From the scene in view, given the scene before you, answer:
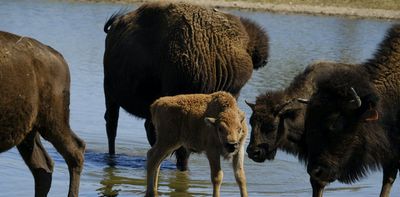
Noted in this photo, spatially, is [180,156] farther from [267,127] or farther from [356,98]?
Result: [356,98]

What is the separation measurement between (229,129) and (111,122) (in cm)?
386

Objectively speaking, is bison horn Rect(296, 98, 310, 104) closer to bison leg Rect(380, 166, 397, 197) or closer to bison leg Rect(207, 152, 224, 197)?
bison leg Rect(207, 152, 224, 197)

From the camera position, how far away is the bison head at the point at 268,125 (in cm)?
992

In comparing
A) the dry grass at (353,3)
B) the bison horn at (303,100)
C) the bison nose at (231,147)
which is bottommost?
the dry grass at (353,3)

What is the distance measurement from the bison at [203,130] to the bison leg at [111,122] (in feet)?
8.51

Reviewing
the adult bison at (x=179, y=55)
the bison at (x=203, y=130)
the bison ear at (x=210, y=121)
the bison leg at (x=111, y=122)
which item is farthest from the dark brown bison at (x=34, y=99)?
the bison leg at (x=111, y=122)

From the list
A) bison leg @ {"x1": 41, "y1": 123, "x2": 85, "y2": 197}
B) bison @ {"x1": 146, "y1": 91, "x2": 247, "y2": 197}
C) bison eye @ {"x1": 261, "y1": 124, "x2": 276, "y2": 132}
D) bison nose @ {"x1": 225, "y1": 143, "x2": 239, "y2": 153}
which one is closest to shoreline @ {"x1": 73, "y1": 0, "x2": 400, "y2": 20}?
bison @ {"x1": 146, "y1": 91, "x2": 247, "y2": 197}

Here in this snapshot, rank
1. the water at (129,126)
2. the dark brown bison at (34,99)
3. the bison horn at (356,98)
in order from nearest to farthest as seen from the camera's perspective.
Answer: the dark brown bison at (34,99) → the bison horn at (356,98) → the water at (129,126)

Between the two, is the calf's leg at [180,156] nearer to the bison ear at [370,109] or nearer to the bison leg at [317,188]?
the bison leg at [317,188]

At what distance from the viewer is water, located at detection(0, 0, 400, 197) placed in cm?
1123

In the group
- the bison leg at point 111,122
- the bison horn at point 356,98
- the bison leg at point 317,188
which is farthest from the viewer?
the bison leg at point 111,122

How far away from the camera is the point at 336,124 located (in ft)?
32.2

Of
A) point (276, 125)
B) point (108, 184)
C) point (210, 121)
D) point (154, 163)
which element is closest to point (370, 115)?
point (276, 125)

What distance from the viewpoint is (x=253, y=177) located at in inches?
473
